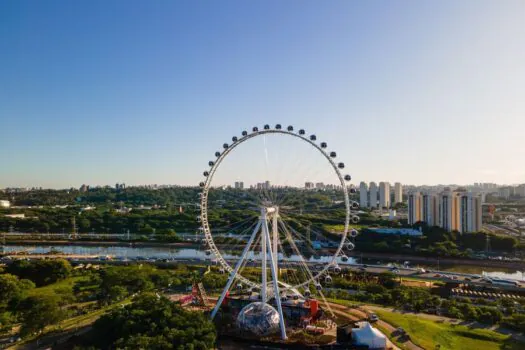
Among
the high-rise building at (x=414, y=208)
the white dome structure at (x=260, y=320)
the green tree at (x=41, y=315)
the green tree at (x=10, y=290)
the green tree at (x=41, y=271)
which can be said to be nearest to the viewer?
the white dome structure at (x=260, y=320)

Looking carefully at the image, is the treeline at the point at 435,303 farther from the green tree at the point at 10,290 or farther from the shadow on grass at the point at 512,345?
the green tree at the point at 10,290

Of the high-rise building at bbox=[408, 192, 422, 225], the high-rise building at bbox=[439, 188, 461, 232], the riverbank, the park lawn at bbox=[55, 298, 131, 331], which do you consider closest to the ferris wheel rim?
the park lawn at bbox=[55, 298, 131, 331]

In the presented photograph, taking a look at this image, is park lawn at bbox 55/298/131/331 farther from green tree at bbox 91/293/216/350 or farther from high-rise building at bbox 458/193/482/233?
high-rise building at bbox 458/193/482/233

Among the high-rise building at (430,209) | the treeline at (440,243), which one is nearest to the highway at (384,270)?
the treeline at (440,243)

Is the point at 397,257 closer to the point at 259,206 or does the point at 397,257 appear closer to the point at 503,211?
the point at 259,206

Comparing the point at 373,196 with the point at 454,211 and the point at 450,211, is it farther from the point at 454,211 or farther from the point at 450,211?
the point at 454,211

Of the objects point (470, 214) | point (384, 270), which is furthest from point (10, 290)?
point (470, 214)
